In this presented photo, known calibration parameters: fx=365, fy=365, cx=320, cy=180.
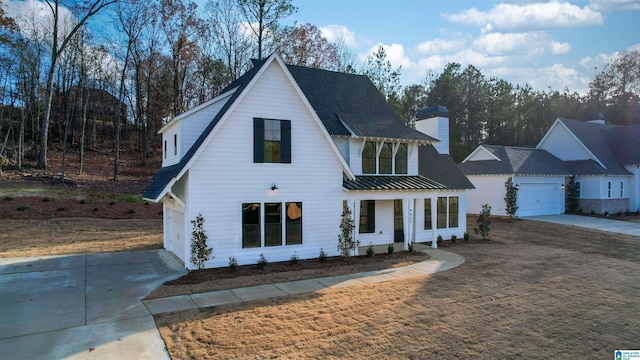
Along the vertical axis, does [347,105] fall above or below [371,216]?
above

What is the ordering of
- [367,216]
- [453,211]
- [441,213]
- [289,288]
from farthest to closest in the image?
[453,211]
[441,213]
[367,216]
[289,288]

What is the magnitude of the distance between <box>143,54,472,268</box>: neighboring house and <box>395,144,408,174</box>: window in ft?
0.36

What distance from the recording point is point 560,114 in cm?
5147

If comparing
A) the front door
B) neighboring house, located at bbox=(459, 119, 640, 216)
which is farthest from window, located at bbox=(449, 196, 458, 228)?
neighboring house, located at bbox=(459, 119, 640, 216)

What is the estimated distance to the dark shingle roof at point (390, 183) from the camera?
14.0 metres

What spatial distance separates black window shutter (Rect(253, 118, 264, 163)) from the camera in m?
12.0

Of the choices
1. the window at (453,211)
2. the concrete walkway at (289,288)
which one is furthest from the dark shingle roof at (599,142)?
the concrete walkway at (289,288)

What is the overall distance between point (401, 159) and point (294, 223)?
262 inches

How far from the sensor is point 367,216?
51.4 feet

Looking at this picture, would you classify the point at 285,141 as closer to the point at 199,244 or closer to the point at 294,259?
the point at 294,259

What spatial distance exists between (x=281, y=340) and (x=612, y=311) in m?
7.17

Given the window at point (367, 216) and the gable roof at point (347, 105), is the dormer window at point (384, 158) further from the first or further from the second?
the window at point (367, 216)

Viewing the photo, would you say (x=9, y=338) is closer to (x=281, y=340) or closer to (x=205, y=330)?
(x=205, y=330)

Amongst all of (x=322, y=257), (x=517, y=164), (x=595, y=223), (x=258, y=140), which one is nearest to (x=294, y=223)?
(x=322, y=257)
